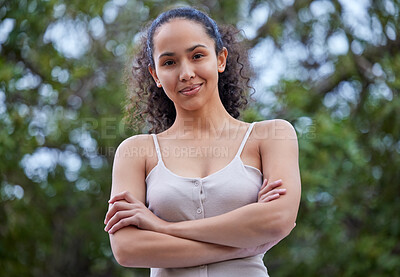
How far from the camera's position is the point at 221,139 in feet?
6.46

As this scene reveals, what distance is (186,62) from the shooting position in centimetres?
188

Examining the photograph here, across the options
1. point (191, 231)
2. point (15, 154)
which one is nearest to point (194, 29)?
point (191, 231)

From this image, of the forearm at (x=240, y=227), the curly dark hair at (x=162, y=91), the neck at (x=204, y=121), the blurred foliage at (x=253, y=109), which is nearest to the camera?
the forearm at (x=240, y=227)

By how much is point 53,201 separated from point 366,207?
115 inches

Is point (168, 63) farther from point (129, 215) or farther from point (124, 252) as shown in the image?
point (124, 252)

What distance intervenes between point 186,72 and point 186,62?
0.04 metres

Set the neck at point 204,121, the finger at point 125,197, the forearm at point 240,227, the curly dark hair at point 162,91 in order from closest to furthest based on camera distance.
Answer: the forearm at point 240,227 → the finger at point 125,197 → the neck at point 204,121 → the curly dark hair at point 162,91

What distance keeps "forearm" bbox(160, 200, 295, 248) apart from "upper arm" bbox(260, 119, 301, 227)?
3cm

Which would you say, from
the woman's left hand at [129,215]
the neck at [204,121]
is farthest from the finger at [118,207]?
the neck at [204,121]

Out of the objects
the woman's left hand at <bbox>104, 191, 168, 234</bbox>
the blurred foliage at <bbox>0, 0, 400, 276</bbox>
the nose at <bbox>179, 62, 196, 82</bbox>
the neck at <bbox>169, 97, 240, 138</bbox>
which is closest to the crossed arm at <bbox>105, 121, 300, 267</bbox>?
the woman's left hand at <bbox>104, 191, 168, 234</bbox>

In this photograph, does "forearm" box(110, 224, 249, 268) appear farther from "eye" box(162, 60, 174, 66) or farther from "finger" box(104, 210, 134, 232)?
"eye" box(162, 60, 174, 66)

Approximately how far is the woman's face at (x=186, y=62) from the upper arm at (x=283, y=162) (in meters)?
0.24

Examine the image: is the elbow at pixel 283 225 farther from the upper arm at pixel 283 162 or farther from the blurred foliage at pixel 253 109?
the blurred foliage at pixel 253 109

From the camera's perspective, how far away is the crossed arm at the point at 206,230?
5.65 feet
